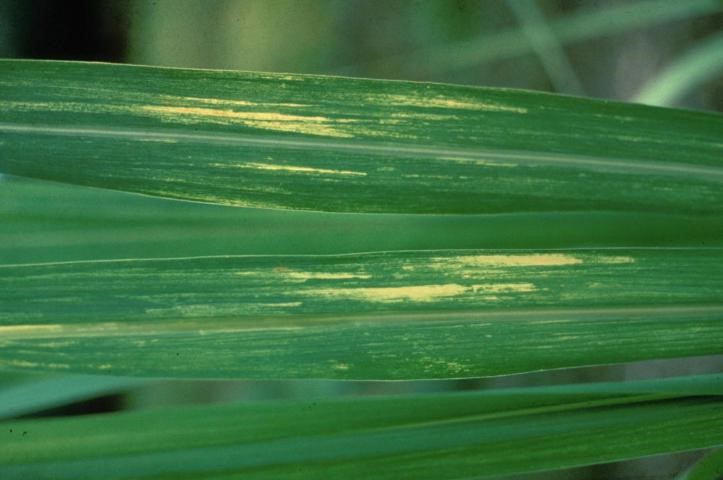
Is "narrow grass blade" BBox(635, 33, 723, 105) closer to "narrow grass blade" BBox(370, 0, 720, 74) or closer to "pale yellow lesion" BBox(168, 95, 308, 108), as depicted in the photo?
"narrow grass blade" BBox(370, 0, 720, 74)

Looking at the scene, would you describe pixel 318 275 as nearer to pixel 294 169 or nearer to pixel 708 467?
pixel 294 169

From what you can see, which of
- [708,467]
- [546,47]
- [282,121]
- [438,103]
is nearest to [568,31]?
[546,47]

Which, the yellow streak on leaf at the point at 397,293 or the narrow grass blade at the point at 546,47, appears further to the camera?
the narrow grass blade at the point at 546,47

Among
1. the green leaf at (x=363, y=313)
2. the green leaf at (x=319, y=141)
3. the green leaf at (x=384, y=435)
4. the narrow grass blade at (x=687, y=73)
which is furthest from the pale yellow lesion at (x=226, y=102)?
the narrow grass blade at (x=687, y=73)

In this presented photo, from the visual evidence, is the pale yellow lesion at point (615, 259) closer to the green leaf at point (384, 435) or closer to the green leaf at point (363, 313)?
the green leaf at point (363, 313)

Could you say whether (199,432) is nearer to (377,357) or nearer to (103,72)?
(377,357)

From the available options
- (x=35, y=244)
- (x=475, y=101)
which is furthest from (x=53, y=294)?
(x=475, y=101)

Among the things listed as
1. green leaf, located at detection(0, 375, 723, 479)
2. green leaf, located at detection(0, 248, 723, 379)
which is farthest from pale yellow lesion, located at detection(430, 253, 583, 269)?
green leaf, located at detection(0, 375, 723, 479)
